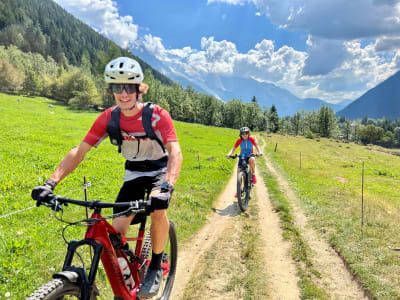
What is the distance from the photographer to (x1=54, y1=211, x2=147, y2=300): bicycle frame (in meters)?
2.94

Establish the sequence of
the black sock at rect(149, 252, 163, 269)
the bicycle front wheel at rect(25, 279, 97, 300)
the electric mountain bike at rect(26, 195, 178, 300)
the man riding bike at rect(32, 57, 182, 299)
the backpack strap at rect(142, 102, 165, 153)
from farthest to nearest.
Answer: the black sock at rect(149, 252, 163, 269)
the backpack strap at rect(142, 102, 165, 153)
the man riding bike at rect(32, 57, 182, 299)
the electric mountain bike at rect(26, 195, 178, 300)
the bicycle front wheel at rect(25, 279, 97, 300)

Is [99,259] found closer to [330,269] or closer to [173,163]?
[173,163]

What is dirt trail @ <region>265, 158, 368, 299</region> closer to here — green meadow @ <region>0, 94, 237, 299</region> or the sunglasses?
green meadow @ <region>0, 94, 237, 299</region>

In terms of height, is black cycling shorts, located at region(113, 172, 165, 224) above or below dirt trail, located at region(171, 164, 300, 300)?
above

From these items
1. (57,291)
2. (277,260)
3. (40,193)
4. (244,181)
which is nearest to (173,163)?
(40,193)

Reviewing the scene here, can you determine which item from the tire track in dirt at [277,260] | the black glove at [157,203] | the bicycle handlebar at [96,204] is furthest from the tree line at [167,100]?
the black glove at [157,203]

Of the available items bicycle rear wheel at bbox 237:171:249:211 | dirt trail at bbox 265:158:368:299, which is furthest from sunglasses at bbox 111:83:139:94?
bicycle rear wheel at bbox 237:171:249:211

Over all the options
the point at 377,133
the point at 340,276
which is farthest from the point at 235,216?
the point at 377,133

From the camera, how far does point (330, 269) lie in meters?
6.80

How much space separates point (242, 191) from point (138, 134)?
795 centimetres

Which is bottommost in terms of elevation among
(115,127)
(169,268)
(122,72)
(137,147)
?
(169,268)

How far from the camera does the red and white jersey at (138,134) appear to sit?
155 inches

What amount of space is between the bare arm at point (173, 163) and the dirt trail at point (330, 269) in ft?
16.2

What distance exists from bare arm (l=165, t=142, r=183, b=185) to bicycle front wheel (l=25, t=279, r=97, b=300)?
1.70 metres
